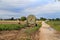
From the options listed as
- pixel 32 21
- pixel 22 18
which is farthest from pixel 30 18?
pixel 22 18

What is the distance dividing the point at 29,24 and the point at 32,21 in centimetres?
105

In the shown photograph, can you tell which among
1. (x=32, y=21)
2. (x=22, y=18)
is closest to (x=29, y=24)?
(x=32, y=21)

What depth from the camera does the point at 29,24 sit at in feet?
140

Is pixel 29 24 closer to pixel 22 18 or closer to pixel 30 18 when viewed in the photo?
pixel 30 18

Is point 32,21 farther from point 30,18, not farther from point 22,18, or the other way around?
point 22,18

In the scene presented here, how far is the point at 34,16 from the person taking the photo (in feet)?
142

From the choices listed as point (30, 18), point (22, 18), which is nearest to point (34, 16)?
point (30, 18)

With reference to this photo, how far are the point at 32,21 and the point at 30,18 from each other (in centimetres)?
85

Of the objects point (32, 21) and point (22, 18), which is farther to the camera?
point (22, 18)

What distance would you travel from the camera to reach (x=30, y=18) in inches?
1689

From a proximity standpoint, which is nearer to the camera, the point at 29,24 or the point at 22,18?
the point at 29,24

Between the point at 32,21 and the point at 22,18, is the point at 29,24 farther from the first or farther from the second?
the point at 22,18

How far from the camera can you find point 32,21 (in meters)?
43.2

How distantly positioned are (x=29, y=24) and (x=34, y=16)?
2139 mm
